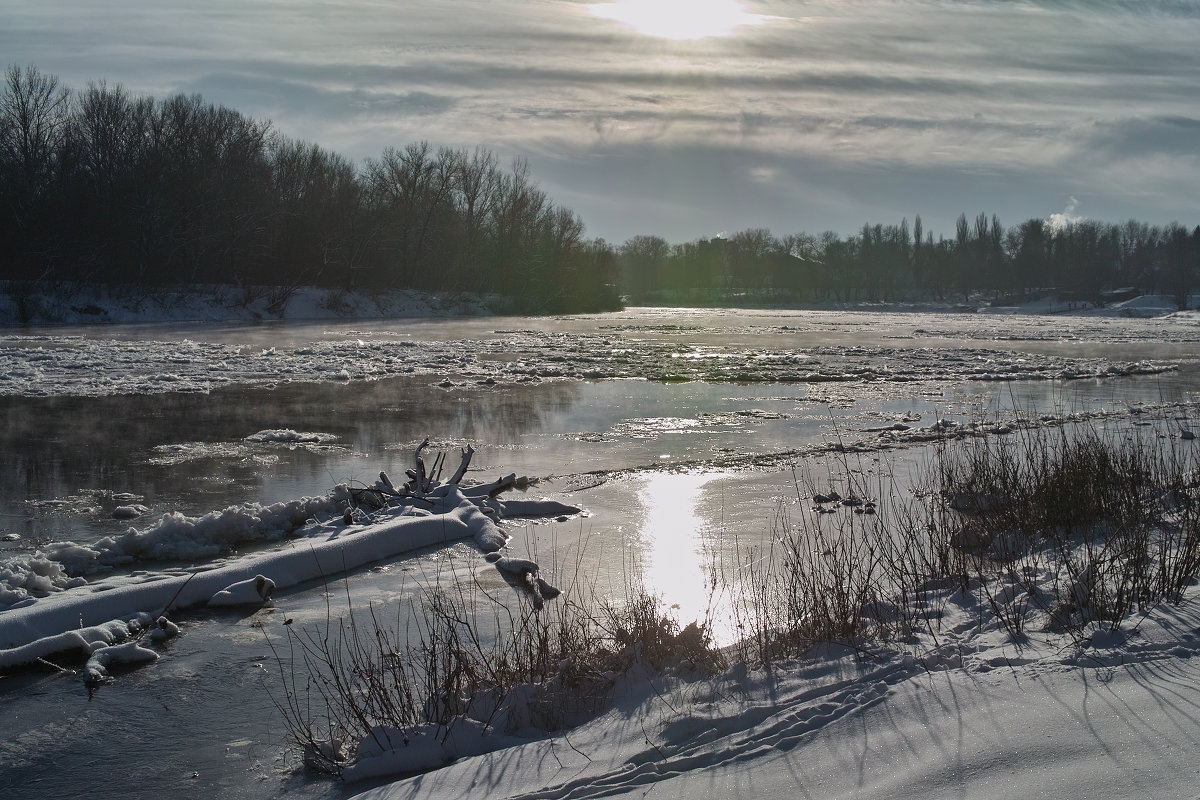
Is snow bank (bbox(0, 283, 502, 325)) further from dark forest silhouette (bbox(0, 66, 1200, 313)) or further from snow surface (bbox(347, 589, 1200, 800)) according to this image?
snow surface (bbox(347, 589, 1200, 800))

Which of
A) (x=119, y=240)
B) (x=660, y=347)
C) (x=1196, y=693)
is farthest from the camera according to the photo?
(x=119, y=240)

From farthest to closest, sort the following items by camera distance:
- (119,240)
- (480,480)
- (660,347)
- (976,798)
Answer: (119,240), (660,347), (480,480), (976,798)

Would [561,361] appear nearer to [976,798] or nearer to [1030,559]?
[1030,559]

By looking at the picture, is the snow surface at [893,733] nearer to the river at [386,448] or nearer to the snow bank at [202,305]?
the river at [386,448]

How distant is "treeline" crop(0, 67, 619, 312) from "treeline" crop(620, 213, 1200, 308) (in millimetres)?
64684

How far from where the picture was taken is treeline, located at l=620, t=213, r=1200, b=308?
376 ft

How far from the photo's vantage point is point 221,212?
191ft

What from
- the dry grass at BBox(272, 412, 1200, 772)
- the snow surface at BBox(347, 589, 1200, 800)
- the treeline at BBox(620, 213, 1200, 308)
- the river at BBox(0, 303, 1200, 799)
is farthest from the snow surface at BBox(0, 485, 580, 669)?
the treeline at BBox(620, 213, 1200, 308)

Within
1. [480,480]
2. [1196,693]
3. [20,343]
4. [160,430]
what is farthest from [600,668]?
[20,343]

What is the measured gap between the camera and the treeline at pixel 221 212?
52.4 m

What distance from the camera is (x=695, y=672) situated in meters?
4.96

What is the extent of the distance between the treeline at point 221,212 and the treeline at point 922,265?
64.7m

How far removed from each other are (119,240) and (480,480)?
52469 mm

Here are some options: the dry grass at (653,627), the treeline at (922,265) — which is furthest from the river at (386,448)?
the treeline at (922,265)
